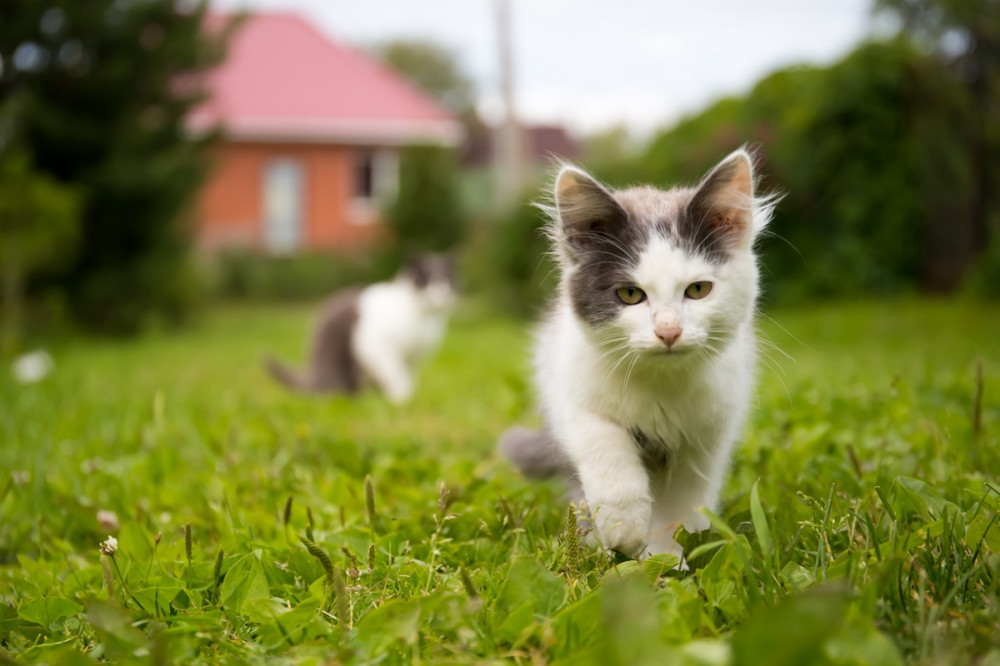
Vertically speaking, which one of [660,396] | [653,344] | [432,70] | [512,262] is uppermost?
[432,70]

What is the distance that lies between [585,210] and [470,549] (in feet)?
3.00

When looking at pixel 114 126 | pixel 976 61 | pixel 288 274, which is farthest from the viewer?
pixel 288 274

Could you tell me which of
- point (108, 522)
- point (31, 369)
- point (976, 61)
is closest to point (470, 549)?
point (108, 522)

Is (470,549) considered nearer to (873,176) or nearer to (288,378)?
(288,378)

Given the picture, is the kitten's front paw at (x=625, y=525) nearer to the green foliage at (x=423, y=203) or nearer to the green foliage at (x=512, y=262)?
the green foliage at (x=512, y=262)

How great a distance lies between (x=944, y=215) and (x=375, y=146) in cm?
1674

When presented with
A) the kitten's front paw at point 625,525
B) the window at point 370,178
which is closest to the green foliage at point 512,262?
the window at point 370,178

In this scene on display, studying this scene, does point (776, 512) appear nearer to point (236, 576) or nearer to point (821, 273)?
point (236, 576)

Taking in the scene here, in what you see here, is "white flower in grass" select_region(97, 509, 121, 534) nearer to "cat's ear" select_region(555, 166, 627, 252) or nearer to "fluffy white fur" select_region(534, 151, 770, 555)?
"fluffy white fur" select_region(534, 151, 770, 555)

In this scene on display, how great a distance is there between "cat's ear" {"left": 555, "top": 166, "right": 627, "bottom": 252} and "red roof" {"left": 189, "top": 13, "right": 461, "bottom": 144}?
1962 centimetres

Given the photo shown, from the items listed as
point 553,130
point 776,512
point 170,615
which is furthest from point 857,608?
point 553,130

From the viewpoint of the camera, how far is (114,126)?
37.1ft

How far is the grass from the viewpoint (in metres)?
1.49

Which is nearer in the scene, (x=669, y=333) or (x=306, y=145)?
(x=669, y=333)
